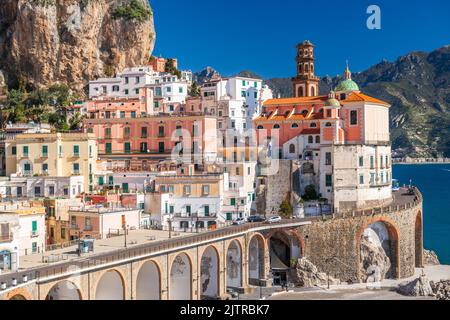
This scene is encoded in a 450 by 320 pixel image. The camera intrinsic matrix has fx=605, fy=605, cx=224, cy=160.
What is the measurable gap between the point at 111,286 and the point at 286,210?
3036 cm

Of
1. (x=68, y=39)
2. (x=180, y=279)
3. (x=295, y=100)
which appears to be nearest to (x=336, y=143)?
(x=295, y=100)

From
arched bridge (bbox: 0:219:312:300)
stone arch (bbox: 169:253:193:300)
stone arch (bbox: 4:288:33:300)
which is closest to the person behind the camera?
stone arch (bbox: 4:288:33:300)

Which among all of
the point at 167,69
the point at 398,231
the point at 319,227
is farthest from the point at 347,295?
the point at 167,69

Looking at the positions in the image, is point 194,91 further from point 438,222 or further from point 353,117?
point 438,222

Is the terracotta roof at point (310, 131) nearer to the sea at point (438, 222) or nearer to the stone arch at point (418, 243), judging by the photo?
the stone arch at point (418, 243)

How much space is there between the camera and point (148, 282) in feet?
154

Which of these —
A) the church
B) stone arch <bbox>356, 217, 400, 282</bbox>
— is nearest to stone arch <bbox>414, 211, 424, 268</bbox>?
the church

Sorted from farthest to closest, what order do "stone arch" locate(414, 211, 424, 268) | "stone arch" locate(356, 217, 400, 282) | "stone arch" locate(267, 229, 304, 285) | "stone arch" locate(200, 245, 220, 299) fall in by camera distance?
"stone arch" locate(414, 211, 424, 268)
"stone arch" locate(356, 217, 400, 282)
"stone arch" locate(267, 229, 304, 285)
"stone arch" locate(200, 245, 220, 299)

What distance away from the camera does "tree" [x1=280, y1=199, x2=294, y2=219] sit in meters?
69.2

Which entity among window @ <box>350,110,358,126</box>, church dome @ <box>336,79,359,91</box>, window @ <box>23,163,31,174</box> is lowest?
window @ <box>23,163,31,174</box>

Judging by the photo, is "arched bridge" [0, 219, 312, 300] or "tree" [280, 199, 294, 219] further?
"tree" [280, 199, 294, 219]

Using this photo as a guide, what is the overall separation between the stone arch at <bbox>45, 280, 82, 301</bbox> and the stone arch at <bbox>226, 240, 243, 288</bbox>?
21.1m

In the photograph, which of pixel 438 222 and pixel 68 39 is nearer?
pixel 68 39

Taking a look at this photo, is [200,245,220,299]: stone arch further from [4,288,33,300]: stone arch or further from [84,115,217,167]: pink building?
[4,288,33,300]: stone arch
